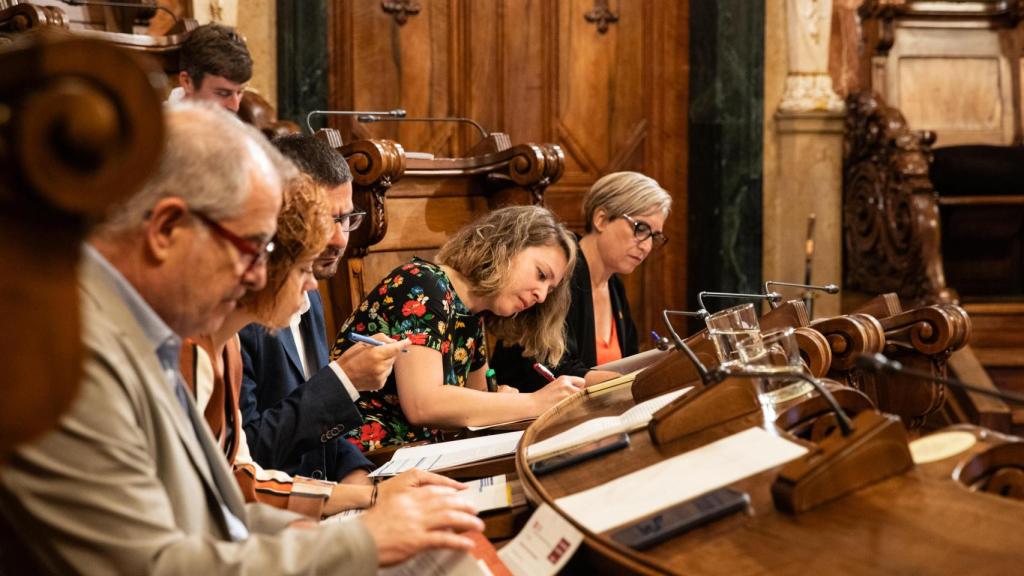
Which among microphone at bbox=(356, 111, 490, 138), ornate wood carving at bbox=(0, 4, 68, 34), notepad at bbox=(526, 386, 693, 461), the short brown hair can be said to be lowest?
notepad at bbox=(526, 386, 693, 461)

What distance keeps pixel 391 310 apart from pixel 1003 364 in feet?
10.3

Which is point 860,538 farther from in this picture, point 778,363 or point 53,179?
point 53,179

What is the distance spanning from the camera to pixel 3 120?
757mm

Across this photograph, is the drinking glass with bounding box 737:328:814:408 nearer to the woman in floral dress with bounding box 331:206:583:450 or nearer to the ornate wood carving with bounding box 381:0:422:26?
the woman in floral dress with bounding box 331:206:583:450

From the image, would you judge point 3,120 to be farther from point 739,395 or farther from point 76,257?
point 739,395

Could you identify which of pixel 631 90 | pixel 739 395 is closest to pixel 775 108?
pixel 631 90

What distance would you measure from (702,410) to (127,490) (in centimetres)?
96

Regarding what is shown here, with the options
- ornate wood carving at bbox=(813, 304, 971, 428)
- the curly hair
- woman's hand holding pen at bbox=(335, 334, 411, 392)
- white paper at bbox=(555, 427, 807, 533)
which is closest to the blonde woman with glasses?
the curly hair

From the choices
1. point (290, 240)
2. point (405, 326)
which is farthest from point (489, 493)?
point (405, 326)

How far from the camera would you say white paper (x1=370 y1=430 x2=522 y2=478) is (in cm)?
213

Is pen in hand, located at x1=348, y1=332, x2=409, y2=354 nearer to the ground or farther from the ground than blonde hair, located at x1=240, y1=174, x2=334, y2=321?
nearer to the ground

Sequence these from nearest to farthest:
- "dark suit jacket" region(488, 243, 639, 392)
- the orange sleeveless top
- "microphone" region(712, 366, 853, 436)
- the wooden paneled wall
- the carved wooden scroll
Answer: the carved wooden scroll, "microphone" region(712, 366, 853, 436), "dark suit jacket" region(488, 243, 639, 392), the orange sleeveless top, the wooden paneled wall

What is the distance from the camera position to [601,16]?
5961 mm

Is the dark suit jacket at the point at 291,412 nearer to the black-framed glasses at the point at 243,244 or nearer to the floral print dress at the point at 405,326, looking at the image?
the floral print dress at the point at 405,326
